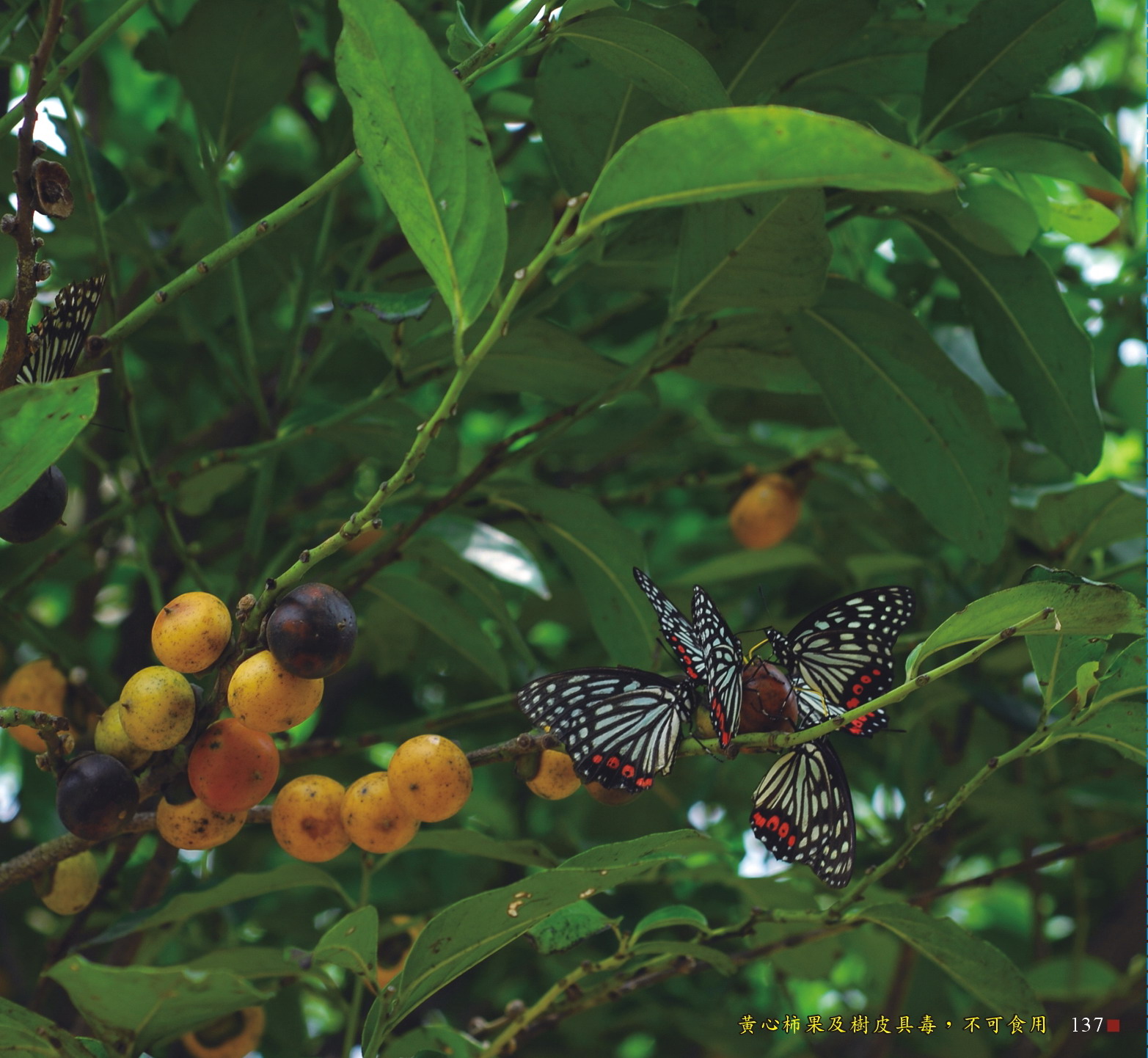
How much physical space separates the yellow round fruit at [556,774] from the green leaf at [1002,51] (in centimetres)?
75

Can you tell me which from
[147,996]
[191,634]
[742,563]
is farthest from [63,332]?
[742,563]

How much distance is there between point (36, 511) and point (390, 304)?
335 millimetres

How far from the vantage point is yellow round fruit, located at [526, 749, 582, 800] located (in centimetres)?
80

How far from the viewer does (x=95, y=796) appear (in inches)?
28.2

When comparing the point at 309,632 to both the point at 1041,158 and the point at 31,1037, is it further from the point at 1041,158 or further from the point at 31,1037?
the point at 1041,158

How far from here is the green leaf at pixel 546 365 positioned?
110cm

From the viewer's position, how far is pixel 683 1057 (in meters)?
1.89

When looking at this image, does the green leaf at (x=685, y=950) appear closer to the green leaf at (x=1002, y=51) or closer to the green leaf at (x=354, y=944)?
the green leaf at (x=354, y=944)

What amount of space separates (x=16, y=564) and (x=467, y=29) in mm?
879

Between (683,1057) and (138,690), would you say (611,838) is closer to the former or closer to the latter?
(683,1057)

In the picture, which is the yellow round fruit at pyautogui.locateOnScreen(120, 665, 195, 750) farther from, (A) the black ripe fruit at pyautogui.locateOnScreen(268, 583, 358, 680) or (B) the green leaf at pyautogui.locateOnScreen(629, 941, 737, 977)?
(B) the green leaf at pyautogui.locateOnScreen(629, 941, 737, 977)

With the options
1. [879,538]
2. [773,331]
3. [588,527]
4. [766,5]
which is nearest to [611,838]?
[879,538]

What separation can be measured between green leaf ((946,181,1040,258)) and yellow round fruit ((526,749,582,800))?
0.66 meters

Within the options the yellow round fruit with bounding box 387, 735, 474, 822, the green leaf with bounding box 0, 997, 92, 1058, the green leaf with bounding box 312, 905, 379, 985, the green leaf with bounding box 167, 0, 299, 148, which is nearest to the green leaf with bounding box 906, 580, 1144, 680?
the yellow round fruit with bounding box 387, 735, 474, 822
